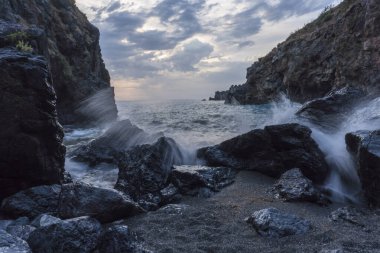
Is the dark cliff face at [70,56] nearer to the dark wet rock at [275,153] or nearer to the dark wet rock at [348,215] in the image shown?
the dark wet rock at [275,153]

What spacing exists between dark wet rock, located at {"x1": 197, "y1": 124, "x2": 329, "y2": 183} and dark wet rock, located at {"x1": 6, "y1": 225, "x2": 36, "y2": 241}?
20.0 ft

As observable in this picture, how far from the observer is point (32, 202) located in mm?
7074

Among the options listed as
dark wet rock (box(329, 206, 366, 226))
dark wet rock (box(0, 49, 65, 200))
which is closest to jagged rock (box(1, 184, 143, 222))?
dark wet rock (box(0, 49, 65, 200))

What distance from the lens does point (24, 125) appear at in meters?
7.76

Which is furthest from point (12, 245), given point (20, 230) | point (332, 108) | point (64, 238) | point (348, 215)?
point (332, 108)

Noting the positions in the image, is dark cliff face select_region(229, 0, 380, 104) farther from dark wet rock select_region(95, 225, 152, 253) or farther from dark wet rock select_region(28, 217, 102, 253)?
dark wet rock select_region(28, 217, 102, 253)

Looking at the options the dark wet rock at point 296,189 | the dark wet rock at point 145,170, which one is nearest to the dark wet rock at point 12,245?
the dark wet rock at point 145,170

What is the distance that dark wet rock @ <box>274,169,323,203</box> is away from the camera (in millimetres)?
7465

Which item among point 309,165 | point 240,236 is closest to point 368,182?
point 309,165

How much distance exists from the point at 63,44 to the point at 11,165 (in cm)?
2924

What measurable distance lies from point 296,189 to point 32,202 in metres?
5.61

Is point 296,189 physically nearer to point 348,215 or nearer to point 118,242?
point 348,215

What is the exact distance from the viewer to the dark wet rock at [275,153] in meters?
9.22

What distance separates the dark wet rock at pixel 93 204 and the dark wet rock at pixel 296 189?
11.0 ft
